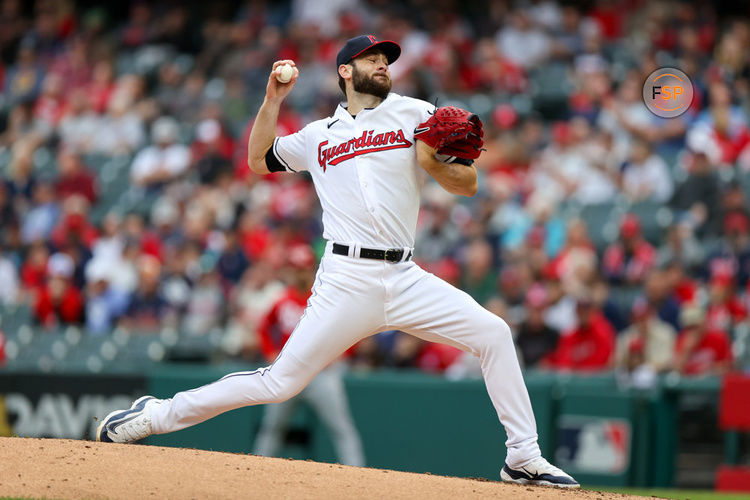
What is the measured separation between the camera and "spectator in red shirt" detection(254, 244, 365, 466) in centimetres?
788

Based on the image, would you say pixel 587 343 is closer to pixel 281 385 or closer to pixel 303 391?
pixel 303 391

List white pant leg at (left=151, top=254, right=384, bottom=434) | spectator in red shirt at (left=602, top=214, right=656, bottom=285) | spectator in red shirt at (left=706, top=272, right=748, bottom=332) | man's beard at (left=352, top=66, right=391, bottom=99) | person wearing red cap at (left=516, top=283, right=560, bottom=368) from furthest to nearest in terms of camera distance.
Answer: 1. spectator in red shirt at (left=602, top=214, right=656, bottom=285)
2. person wearing red cap at (left=516, top=283, right=560, bottom=368)
3. spectator in red shirt at (left=706, top=272, right=748, bottom=332)
4. man's beard at (left=352, top=66, right=391, bottom=99)
5. white pant leg at (left=151, top=254, right=384, bottom=434)

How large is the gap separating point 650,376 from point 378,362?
2.54 metres

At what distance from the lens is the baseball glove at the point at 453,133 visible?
483cm

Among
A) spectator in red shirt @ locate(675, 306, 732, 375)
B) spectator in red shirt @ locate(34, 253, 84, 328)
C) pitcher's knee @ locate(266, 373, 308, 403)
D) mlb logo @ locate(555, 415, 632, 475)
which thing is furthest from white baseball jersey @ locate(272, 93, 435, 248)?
spectator in red shirt @ locate(34, 253, 84, 328)

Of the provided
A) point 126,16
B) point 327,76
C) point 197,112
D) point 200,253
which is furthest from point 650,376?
point 126,16

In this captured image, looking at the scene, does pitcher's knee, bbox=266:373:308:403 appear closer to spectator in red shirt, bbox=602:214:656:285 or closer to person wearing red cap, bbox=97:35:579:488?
person wearing red cap, bbox=97:35:579:488

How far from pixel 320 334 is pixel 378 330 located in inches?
11.3

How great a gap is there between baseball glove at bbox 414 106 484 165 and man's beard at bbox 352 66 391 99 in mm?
348

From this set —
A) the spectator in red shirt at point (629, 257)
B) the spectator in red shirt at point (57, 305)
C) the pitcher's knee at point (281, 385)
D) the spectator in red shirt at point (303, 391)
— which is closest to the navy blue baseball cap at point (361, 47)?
the pitcher's knee at point (281, 385)

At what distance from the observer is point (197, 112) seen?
15.0 m

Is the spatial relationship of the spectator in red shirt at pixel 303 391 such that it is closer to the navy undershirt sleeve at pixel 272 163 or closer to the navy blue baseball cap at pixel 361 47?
the navy undershirt sleeve at pixel 272 163

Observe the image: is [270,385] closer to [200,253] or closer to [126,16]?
[200,253]

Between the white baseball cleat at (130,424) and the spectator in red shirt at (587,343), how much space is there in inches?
180
